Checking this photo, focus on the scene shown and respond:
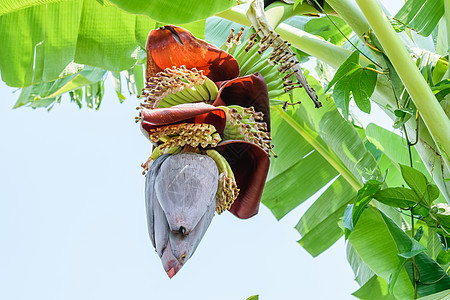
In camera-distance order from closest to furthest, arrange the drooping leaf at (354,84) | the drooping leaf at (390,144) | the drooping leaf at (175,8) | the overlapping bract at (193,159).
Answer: the overlapping bract at (193,159)
the drooping leaf at (175,8)
the drooping leaf at (354,84)
the drooping leaf at (390,144)

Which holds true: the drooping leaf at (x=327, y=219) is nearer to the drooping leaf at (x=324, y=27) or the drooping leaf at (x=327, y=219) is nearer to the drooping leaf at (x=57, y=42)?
the drooping leaf at (x=324, y=27)

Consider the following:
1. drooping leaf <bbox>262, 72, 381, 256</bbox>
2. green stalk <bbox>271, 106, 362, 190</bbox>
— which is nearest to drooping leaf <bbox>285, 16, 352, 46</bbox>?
drooping leaf <bbox>262, 72, 381, 256</bbox>

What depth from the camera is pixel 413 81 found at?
104 centimetres

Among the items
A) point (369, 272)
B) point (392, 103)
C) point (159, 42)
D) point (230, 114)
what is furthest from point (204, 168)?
point (369, 272)

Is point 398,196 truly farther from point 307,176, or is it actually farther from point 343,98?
point 307,176

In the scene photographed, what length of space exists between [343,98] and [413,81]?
209mm

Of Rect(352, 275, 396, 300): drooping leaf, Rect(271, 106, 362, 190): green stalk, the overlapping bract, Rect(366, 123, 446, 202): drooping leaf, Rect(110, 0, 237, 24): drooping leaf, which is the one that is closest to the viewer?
the overlapping bract

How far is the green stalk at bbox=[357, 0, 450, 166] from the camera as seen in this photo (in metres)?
1.02

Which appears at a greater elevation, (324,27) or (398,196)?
(324,27)

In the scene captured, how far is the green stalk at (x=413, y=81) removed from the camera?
102 centimetres

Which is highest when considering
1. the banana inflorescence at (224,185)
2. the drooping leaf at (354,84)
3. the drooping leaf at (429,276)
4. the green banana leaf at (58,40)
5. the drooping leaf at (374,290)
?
the green banana leaf at (58,40)

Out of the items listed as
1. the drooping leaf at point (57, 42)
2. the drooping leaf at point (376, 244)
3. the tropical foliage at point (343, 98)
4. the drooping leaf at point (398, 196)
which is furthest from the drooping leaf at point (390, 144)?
the drooping leaf at point (57, 42)

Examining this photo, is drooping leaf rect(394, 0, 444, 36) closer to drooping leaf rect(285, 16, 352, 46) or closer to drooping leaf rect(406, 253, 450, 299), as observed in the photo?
drooping leaf rect(285, 16, 352, 46)

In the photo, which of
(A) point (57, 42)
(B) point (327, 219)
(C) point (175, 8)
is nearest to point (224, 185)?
(C) point (175, 8)
